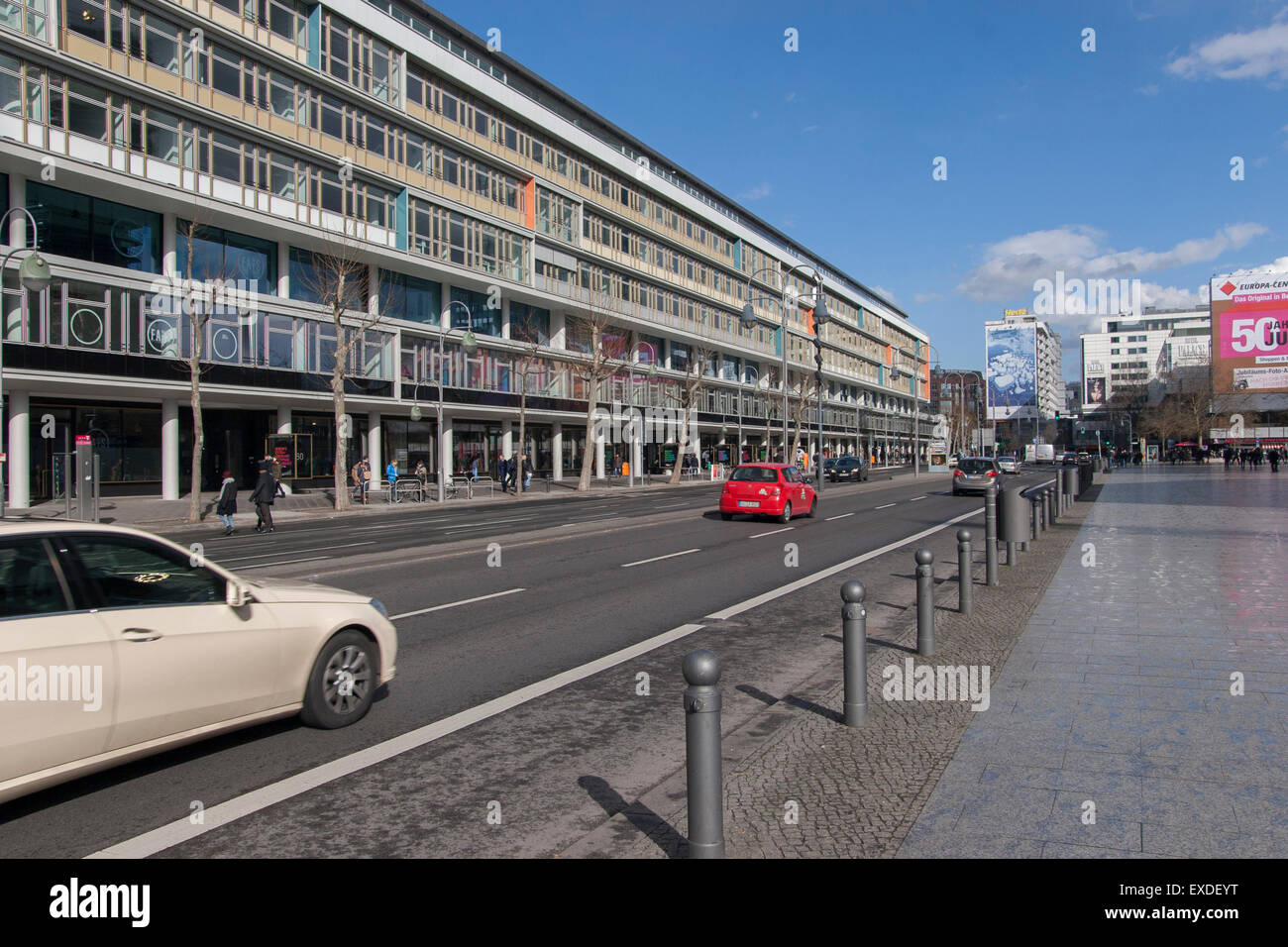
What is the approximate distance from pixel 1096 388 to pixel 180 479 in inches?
5945

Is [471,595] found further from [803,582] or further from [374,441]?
[374,441]

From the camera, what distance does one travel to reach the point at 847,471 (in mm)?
56781

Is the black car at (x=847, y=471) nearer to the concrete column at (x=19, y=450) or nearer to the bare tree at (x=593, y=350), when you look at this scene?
the bare tree at (x=593, y=350)

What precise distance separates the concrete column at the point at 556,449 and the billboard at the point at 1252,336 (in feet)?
234

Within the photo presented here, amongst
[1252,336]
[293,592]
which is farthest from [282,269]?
[1252,336]

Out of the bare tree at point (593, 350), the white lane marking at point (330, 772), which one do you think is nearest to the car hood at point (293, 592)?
the white lane marking at point (330, 772)

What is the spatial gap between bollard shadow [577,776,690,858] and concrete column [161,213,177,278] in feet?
104

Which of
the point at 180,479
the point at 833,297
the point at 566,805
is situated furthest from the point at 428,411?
the point at 833,297

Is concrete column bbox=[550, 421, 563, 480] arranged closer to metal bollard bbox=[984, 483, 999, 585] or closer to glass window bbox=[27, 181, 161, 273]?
glass window bbox=[27, 181, 161, 273]

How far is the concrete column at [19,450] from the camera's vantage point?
27.5m

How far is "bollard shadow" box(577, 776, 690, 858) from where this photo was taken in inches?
152

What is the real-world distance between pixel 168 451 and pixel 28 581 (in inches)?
1233
